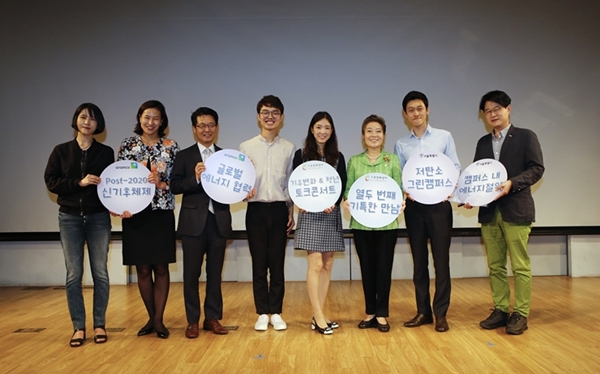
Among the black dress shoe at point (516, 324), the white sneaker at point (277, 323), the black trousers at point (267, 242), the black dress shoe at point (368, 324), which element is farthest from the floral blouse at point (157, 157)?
the black dress shoe at point (516, 324)

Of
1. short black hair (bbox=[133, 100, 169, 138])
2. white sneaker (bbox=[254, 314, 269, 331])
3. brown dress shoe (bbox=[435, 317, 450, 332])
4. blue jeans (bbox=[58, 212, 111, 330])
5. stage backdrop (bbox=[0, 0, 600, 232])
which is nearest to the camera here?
blue jeans (bbox=[58, 212, 111, 330])

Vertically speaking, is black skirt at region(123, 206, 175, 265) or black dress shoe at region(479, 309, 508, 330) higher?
black skirt at region(123, 206, 175, 265)

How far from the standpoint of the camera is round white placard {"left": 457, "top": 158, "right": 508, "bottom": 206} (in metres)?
3.32

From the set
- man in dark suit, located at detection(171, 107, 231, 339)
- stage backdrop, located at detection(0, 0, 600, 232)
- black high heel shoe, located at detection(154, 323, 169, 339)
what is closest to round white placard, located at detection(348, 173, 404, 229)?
man in dark suit, located at detection(171, 107, 231, 339)

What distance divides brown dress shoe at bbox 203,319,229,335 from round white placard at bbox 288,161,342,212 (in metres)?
1.02

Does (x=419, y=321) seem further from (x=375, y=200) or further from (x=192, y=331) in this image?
(x=192, y=331)

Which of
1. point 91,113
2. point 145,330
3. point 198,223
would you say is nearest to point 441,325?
point 198,223

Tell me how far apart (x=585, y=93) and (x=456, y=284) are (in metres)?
2.62

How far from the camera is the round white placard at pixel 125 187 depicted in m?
Answer: 3.19

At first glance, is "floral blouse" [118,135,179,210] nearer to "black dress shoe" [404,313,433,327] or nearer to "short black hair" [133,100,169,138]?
"short black hair" [133,100,169,138]

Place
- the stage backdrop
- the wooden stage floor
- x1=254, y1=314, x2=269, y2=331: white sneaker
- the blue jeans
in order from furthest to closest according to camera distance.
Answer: the stage backdrop, x1=254, y1=314, x2=269, y2=331: white sneaker, the blue jeans, the wooden stage floor

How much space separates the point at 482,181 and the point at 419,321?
108 centimetres

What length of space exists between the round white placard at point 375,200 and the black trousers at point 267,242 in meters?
0.52

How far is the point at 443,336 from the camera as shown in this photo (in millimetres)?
3262
